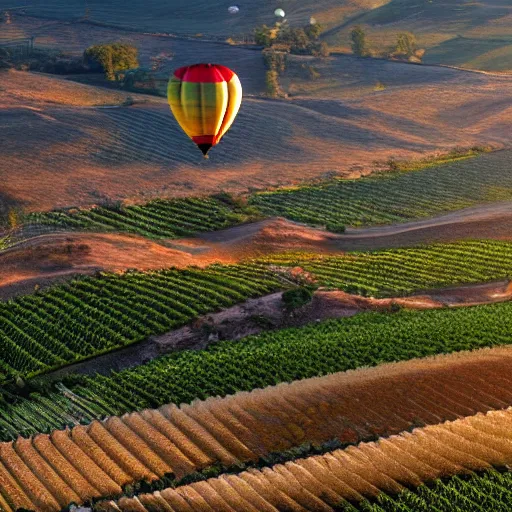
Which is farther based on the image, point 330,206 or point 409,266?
point 330,206

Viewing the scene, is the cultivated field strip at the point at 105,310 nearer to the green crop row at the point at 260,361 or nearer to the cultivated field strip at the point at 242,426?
the green crop row at the point at 260,361

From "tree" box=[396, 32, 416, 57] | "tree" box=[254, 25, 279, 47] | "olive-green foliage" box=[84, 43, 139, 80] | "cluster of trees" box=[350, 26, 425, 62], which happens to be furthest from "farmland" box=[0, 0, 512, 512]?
"tree" box=[396, 32, 416, 57]

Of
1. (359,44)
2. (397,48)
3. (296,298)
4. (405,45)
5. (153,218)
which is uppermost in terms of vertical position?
(359,44)

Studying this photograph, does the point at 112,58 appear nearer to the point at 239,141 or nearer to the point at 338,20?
the point at 239,141

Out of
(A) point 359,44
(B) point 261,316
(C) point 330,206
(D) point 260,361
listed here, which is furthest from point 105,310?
(A) point 359,44

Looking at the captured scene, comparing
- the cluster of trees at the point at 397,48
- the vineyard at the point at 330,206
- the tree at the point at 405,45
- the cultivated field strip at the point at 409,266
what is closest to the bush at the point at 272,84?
the cluster of trees at the point at 397,48

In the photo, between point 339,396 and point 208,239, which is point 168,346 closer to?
point 339,396

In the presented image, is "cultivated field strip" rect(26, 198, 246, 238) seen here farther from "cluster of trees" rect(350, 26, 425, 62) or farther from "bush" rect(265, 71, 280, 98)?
"cluster of trees" rect(350, 26, 425, 62)
